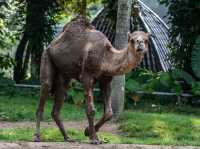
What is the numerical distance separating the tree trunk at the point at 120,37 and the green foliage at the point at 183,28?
415 centimetres

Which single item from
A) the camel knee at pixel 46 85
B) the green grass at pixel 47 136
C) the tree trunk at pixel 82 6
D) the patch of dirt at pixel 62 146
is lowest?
the green grass at pixel 47 136

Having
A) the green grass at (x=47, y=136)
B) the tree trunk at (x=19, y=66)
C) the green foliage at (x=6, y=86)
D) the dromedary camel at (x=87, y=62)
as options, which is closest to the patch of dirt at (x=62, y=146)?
Answer: the dromedary camel at (x=87, y=62)

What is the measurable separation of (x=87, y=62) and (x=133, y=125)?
12.8ft

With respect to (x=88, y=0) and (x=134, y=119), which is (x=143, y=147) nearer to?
(x=134, y=119)

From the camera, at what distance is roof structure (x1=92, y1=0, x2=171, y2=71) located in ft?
67.1

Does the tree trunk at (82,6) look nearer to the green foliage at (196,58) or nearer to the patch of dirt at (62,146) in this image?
the green foliage at (196,58)

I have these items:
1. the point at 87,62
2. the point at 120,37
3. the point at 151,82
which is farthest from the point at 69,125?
the point at 151,82

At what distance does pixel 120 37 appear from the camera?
14.2 metres

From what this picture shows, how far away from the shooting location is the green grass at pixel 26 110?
14445mm

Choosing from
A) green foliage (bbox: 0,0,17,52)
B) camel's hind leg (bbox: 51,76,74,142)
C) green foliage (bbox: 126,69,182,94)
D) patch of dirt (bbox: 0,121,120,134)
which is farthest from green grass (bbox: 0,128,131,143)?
green foliage (bbox: 0,0,17,52)

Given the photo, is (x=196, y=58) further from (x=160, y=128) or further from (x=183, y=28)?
(x=160, y=128)

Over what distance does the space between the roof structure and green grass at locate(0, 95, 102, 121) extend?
167 inches

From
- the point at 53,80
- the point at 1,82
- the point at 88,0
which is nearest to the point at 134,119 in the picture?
the point at 53,80

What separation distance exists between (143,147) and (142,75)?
8797 millimetres
